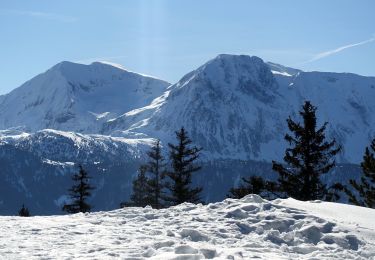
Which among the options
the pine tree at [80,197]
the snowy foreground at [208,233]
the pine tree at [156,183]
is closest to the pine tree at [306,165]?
the pine tree at [156,183]

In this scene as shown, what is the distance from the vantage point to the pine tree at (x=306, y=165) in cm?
3319

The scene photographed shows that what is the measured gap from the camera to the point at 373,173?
107ft

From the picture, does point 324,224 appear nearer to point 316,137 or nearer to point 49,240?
point 49,240

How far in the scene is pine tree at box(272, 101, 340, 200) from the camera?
33.2 metres

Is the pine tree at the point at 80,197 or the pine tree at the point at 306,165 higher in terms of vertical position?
the pine tree at the point at 306,165

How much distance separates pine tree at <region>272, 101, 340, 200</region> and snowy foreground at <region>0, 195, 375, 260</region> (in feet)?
61.6

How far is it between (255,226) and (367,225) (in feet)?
8.22

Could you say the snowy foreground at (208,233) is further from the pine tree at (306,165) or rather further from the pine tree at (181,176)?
the pine tree at (181,176)

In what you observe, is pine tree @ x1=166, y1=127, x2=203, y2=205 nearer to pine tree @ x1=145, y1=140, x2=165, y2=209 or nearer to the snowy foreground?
pine tree @ x1=145, y1=140, x2=165, y2=209

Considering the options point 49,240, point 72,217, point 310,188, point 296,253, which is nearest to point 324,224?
point 296,253

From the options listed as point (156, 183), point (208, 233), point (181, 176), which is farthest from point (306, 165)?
point (208, 233)

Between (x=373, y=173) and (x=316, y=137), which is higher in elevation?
(x=316, y=137)

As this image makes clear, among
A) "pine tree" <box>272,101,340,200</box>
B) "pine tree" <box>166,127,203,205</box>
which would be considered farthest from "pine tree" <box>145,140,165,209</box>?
"pine tree" <box>272,101,340,200</box>

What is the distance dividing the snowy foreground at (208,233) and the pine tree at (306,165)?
18.8 metres
